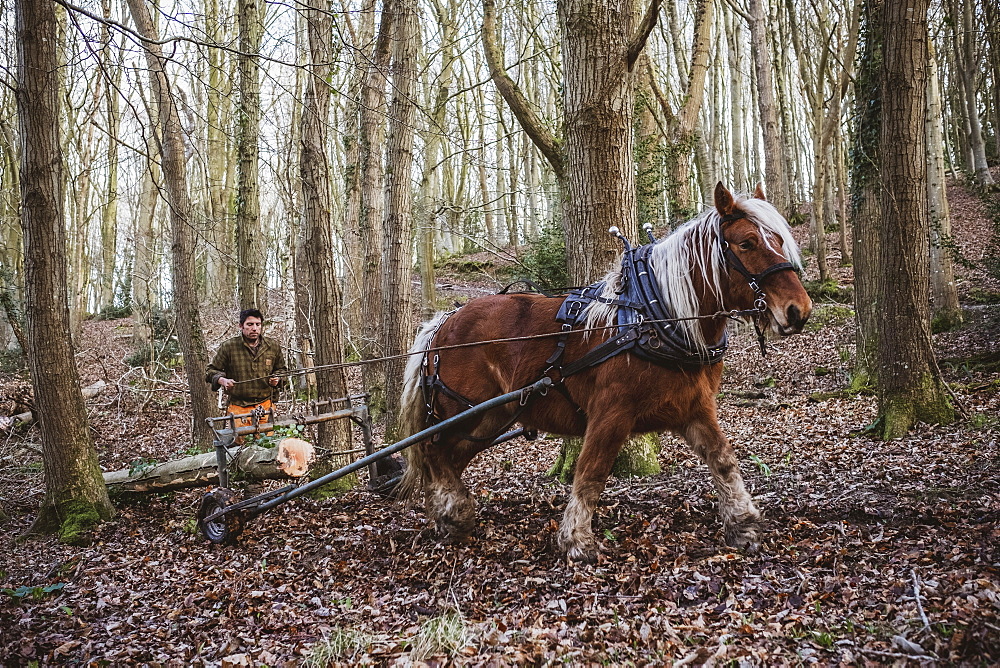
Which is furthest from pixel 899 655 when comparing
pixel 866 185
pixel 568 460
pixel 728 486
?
pixel 866 185

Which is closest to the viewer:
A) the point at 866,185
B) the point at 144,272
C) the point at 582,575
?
the point at 582,575

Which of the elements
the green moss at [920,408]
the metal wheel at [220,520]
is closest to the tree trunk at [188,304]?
the metal wheel at [220,520]

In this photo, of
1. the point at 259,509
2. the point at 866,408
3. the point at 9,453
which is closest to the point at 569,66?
the point at 259,509

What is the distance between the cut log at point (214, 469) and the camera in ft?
18.7

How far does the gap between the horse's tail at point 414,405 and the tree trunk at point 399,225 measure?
3010 millimetres

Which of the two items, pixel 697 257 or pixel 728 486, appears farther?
pixel 728 486

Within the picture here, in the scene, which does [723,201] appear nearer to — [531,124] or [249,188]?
[531,124]

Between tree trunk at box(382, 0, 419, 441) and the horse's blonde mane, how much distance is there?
4.63 m

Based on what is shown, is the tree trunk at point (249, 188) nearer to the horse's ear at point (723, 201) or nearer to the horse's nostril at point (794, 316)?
the horse's ear at point (723, 201)

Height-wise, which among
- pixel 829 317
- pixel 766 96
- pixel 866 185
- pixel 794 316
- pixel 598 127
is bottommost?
pixel 829 317

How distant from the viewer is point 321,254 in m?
6.84

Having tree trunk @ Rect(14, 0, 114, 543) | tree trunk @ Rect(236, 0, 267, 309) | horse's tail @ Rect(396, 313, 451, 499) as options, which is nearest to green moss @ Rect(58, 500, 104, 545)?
tree trunk @ Rect(14, 0, 114, 543)

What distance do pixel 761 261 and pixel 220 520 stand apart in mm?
4602

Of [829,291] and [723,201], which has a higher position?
[723,201]
